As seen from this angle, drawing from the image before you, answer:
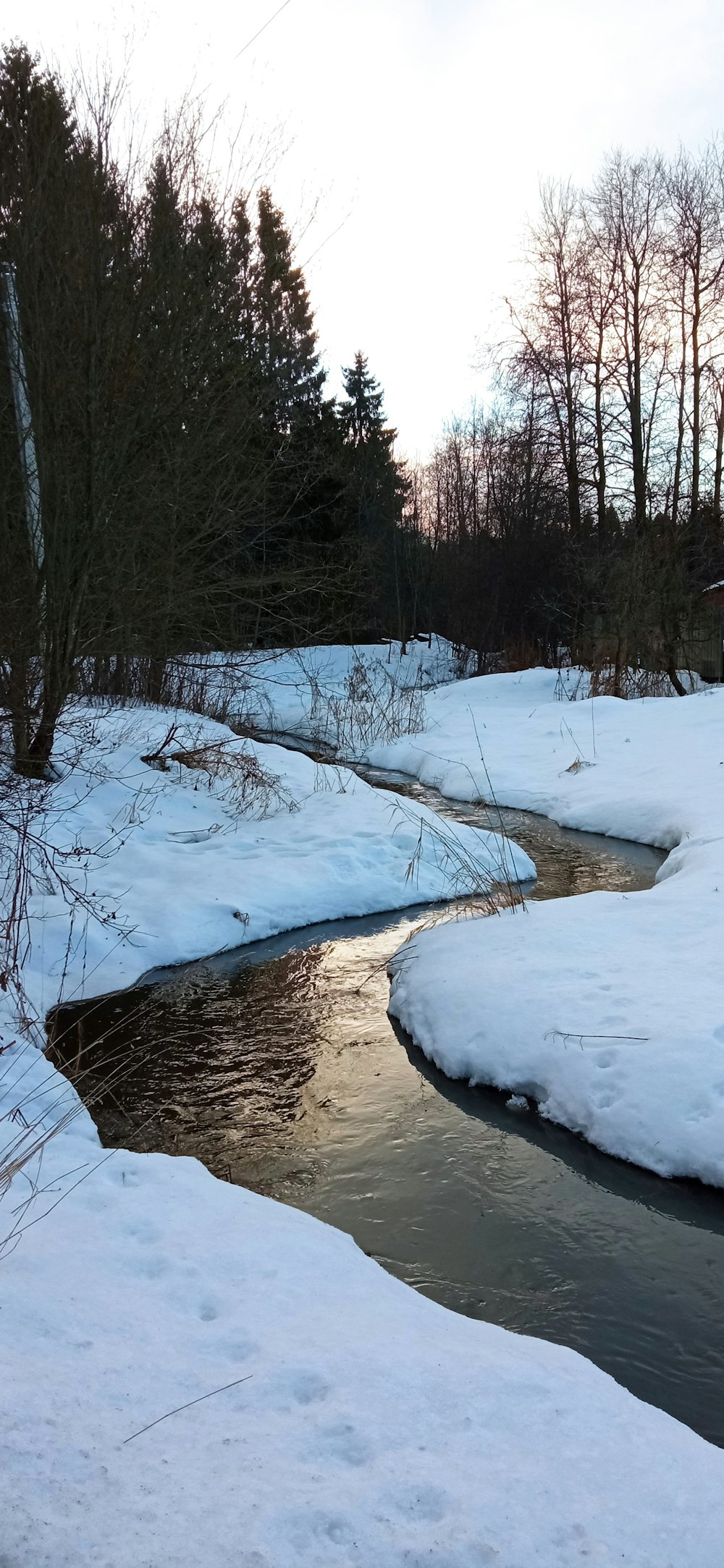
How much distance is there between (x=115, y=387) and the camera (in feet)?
25.5

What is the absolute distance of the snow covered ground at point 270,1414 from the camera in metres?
1.95

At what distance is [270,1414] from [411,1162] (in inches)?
80.9

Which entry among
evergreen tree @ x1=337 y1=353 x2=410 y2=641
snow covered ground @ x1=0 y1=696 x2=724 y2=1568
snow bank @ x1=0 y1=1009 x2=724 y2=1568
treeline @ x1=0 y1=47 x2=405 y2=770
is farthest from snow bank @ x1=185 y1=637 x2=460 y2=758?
snow bank @ x1=0 y1=1009 x2=724 y2=1568

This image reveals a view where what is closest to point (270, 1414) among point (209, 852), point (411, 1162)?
point (411, 1162)

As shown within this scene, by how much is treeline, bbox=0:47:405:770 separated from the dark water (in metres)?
2.76

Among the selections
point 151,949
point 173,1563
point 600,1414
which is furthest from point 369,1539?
point 151,949

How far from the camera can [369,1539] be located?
196 centimetres

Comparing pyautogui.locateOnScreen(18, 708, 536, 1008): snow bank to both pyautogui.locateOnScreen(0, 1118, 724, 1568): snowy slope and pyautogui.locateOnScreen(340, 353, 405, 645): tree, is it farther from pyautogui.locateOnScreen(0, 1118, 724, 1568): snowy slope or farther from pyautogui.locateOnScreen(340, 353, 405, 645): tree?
pyautogui.locateOnScreen(340, 353, 405, 645): tree

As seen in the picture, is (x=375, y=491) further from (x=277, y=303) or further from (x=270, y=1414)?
(x=270, y=1414)

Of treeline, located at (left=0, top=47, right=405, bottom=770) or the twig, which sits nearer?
the twig

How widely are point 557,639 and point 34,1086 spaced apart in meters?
24.3

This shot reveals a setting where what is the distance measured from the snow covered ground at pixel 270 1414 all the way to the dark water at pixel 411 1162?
1.24 feet

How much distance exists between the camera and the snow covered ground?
1.95 metres

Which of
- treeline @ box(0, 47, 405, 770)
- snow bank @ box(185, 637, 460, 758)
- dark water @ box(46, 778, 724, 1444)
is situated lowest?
dark water @ box(46, 778, 724, 1444)
